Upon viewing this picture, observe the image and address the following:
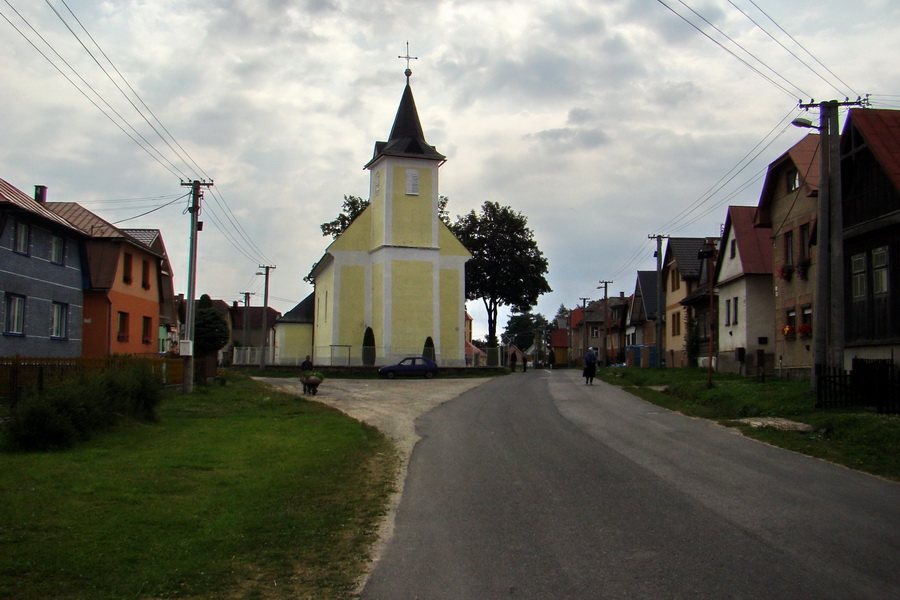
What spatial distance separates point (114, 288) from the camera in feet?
112

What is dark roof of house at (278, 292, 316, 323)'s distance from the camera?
6531 centimetres

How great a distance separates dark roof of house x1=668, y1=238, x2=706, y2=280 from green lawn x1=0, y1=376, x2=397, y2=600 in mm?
32368

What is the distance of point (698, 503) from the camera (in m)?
8.82

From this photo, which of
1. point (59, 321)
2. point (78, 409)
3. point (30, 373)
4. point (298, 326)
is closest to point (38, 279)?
point (59, 321)

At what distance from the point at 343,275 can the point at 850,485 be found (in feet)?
136

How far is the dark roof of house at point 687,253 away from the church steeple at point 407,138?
15006 millimetres

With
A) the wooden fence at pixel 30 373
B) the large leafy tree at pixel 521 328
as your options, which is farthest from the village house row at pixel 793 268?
the large leafy tree at pixel 521 328

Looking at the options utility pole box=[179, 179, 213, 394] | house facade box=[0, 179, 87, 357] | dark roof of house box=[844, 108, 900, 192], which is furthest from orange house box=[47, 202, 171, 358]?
dark roof of house box=[844, 108, 900, 192]

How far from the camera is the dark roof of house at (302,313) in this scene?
65312 millimetres

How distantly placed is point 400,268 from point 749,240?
21.3 meters

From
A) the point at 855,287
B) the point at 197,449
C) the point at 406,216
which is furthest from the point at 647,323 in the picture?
the point at 197,449

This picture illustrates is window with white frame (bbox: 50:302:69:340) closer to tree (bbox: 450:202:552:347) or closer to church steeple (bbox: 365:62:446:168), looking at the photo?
church steeple (bbox: 365:62:446:168)

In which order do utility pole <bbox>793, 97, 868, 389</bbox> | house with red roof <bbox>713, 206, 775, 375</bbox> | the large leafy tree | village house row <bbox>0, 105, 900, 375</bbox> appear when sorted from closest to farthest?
utility pole <bbox>793, 97, 868, 389</bbox>, village house row <bbox>0, 105, 900, 375</bbox>, house with red roof <bbox>713, 206, 775, 375</bbox>, the large leafy tree

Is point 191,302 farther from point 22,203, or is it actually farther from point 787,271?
point 787,271
